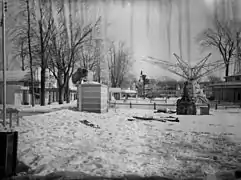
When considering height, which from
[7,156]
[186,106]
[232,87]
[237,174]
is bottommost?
[237,174]

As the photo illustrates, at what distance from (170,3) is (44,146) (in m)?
2.48

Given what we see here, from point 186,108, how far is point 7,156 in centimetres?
512

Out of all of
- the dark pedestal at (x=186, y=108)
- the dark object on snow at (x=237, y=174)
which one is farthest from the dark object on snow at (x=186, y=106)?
the dark object on snow at (x=237, y=174)

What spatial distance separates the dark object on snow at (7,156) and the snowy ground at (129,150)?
166 mm

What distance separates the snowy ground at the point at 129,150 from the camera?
1826 millimetres

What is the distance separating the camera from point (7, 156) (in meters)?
1.77

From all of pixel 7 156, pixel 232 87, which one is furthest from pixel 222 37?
pixel 232 87

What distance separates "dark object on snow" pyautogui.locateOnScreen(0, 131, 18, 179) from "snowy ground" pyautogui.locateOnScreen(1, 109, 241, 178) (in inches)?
6.5

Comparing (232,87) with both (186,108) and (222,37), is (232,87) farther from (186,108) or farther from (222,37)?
(222,37)

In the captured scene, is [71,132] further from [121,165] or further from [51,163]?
[121,165]

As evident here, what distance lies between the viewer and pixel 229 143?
93.0 inches

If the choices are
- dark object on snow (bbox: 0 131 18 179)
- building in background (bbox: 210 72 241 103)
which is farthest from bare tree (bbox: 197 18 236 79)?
dark object on snow (bbox: 0 131 18 179)

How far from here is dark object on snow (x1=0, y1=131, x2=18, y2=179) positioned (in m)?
1.75

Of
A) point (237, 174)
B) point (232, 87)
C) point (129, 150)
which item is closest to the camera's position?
point (237, 174)
